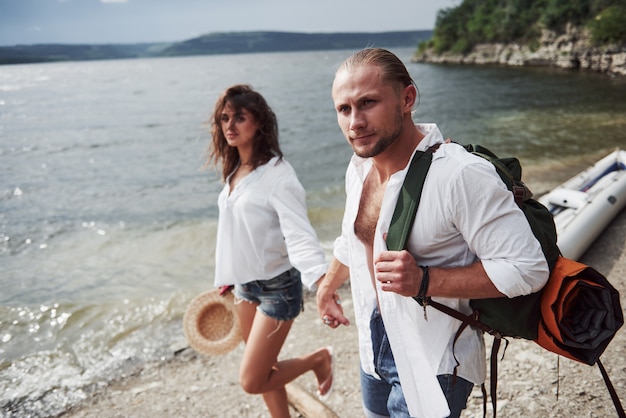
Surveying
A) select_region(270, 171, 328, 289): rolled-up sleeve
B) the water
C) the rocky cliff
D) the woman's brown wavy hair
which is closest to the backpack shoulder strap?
select_region(270, 171, 328, 289): rolled-up sleeve

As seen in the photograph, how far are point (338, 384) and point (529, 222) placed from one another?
325cm

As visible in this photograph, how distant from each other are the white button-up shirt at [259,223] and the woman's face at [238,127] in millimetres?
294

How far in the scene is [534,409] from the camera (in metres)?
3.78

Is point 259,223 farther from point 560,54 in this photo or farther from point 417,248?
point 560,54

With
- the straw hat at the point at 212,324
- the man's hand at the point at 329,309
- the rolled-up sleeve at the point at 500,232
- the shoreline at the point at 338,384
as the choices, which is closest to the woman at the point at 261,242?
the straw hat at the point at 212,324

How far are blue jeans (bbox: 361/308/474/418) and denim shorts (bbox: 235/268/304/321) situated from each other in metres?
1.01

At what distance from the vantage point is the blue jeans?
2186 millimetres

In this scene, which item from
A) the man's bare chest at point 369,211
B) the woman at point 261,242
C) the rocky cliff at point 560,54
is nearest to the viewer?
the man's bare chest at point 369,211

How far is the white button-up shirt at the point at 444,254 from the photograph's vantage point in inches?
71.0

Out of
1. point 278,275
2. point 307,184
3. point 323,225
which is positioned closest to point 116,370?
point 278,275

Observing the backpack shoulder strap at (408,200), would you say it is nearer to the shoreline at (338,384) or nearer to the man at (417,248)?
the man at (417,248)

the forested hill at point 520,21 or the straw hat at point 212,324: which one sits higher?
the forested hill at point 520,21

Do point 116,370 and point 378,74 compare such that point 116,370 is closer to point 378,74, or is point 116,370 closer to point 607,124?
point 378,74

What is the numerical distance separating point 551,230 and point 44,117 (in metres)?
40.0
